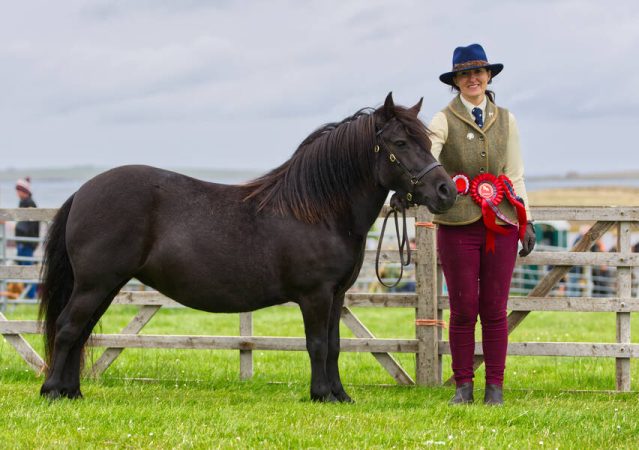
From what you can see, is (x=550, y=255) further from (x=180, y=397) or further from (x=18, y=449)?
(x=18, y=449)

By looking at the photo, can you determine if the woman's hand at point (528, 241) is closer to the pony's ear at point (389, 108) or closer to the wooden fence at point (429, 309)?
the wooden fence at point (429, 309)

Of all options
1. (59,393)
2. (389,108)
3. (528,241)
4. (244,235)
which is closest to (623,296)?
(528,241)

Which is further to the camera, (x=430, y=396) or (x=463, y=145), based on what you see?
(x=430, y=396)

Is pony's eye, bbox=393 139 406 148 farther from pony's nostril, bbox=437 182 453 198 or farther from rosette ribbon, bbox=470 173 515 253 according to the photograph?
rosette ribbon, bbox=470 173 515 253

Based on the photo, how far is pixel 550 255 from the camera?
6.98m

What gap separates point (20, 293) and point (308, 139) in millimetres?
13026

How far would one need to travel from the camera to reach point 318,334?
6055 millimetres

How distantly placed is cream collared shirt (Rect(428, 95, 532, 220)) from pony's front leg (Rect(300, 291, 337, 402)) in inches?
49.3

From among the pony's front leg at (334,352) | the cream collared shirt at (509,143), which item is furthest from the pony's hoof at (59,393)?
the cream collared shirt at (509,143)

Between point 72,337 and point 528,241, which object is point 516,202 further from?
point 72,337

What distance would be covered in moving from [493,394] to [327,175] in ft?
6.21

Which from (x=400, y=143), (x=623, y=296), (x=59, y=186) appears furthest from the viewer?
(x=59, y=186)

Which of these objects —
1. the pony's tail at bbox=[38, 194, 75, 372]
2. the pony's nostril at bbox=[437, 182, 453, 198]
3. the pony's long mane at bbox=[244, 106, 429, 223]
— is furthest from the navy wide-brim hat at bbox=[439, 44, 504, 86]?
the pony's tail at bbox=[38, 194, 75, 372]

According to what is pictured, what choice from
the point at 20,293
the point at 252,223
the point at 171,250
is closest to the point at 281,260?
the point at 252,223
